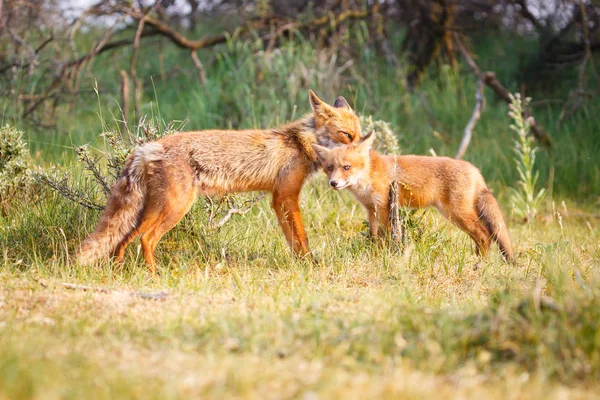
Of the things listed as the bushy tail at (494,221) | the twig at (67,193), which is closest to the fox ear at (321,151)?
the bushy tail at (494,221)

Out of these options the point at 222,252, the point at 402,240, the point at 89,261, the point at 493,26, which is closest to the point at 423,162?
the point at 402,240

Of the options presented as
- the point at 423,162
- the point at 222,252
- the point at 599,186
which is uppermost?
the point at 423,162

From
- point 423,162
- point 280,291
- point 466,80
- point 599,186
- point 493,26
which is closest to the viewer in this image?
point 280,291

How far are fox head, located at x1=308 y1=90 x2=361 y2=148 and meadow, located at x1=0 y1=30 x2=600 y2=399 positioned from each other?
90 cm

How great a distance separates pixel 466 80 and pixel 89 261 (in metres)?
7.64

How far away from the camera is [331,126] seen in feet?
20.1

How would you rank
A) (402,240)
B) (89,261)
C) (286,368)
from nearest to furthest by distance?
(286,368) < (89,261) < (402,240)

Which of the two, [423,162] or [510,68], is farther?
[510,68]

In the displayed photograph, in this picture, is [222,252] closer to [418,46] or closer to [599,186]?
[599,186]

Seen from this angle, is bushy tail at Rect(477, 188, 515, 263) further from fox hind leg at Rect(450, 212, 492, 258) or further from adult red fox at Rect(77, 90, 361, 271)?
adult red fox at Rect(77, 90, 361, 271)

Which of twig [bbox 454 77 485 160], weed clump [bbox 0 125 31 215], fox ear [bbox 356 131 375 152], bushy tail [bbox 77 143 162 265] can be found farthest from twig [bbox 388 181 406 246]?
weed clump [bbox 0 125 31 215]

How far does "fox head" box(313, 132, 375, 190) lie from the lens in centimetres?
559

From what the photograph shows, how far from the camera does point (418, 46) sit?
11312 millimetres

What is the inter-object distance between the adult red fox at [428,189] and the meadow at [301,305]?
0.74 ft
